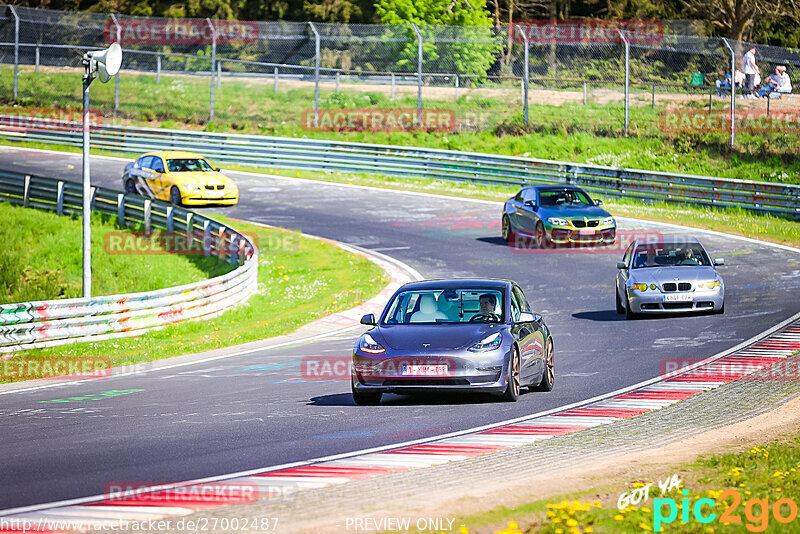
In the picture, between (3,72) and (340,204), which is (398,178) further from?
(3,72)

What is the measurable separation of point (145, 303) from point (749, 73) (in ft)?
74.5

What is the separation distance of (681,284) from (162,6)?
59.6 meters

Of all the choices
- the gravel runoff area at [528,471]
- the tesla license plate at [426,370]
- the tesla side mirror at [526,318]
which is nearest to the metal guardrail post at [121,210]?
the tesla side mirror at [526,318]

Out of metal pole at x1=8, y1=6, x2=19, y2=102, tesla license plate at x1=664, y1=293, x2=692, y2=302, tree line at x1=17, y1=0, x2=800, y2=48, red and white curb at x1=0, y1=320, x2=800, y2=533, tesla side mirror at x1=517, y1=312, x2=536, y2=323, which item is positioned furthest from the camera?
tree line at x1=17, y1=0, x2=800, y2=48

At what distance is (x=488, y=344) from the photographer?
11719mm

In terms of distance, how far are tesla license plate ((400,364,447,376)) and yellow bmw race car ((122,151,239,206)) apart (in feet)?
73.4

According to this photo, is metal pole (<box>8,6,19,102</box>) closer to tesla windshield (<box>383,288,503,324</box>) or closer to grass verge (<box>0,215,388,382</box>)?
grass verge (<box>0,215,388,382</box>)

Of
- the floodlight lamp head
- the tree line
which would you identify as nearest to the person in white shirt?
the tree line

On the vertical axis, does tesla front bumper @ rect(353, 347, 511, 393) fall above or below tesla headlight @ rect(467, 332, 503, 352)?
below

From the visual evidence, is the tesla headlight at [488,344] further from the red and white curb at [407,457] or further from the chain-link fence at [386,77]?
the chain-link fence at [386,77]

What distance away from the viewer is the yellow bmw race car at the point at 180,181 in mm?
33000

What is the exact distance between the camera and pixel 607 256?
85.2ft

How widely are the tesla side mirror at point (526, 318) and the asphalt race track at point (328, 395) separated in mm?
866

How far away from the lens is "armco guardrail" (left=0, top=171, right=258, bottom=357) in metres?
17.9
